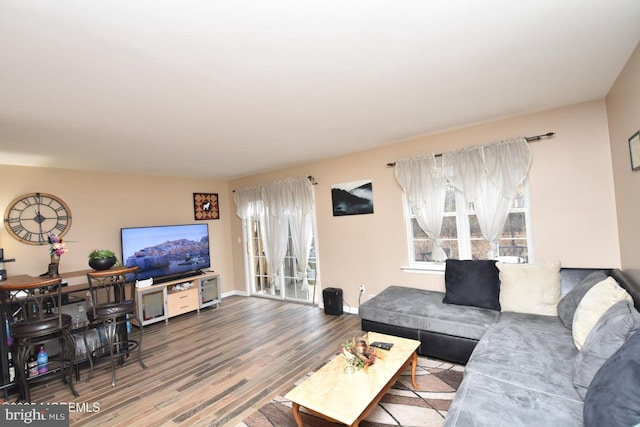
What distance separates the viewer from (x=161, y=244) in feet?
16.0

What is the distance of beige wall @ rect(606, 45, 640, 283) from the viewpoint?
2016 millimetres

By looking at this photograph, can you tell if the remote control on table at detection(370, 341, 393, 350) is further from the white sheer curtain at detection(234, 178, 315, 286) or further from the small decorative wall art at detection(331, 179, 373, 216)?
the white sheer curtain at detection(234, 178, 315, 286)

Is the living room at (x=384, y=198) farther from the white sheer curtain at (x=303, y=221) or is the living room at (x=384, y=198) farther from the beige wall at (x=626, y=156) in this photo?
the white sheer curtain at (x=303, y=221)

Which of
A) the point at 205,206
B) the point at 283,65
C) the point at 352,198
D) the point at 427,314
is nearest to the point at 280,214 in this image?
the point at 352,198

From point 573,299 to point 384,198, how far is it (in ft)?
7.46

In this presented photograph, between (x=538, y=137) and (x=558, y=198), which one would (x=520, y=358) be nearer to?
(x=558, y=198)

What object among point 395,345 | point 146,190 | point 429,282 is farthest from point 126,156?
point 429,282

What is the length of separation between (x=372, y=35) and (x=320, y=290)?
4016 millimetres

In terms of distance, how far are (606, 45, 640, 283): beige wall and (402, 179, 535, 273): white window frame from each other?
69 cm

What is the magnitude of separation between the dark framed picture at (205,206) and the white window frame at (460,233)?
3992 millimetres

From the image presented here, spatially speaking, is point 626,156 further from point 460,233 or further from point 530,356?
point 530,356

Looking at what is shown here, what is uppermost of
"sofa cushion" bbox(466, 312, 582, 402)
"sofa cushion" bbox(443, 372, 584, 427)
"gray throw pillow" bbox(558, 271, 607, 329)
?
"gray throw pillow" bbox(558, 271, 607, 329)

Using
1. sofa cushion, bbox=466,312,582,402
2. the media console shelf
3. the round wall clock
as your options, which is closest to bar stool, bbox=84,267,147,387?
the media console shelf

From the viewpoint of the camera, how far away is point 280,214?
17.1 ft
